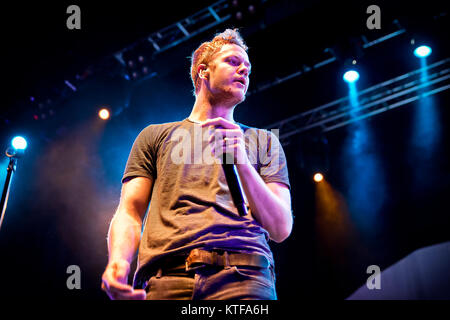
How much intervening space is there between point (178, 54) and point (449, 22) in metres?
3.47

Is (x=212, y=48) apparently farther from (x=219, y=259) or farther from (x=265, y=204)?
(x=219, y=259)

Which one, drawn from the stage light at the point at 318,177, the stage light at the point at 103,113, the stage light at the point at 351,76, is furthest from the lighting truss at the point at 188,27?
the stage light at the point at 318,177

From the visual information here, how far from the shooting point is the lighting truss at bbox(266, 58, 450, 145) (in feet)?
20.8

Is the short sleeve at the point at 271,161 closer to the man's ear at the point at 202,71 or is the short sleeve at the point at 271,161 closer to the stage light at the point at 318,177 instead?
the man's ear at the point at 202,71

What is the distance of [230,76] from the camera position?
1.89 metres

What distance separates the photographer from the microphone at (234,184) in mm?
1270

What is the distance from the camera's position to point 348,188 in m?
7.59

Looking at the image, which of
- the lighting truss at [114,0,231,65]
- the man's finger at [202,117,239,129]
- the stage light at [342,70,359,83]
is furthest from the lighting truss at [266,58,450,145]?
the man's finger at [202,117,239,129]

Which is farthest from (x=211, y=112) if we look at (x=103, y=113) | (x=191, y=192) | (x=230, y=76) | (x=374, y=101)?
(x=374, y=101)

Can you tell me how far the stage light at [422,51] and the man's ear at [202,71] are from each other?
175 inches

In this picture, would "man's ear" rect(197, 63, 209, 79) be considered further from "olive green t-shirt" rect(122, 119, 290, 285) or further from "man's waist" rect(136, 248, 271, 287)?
"man's waist" rect(136, 248, 271, 287)

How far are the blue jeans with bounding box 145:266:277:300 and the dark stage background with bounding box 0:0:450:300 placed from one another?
404 centimetres
